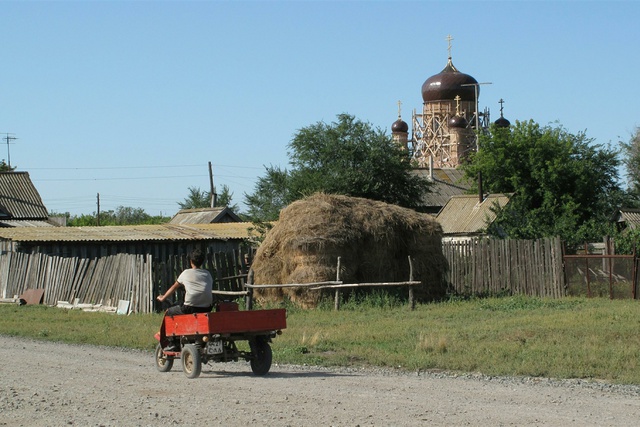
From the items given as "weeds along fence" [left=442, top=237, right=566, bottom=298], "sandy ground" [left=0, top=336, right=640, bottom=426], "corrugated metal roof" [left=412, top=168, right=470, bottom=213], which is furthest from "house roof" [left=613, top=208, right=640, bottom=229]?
"sandy ground" [left=0, top=336, right=640, bottom=426]

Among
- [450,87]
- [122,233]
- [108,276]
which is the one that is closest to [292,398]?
[108,276]

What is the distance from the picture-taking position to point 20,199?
155ft

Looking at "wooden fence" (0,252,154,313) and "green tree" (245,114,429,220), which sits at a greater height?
"green tree" (245,114,429,220)

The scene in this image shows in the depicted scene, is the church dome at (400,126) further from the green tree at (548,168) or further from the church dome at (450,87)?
the green tree at (548,168)

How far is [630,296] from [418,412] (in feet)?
57.3

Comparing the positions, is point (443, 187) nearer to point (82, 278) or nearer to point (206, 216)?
point (206, 216)

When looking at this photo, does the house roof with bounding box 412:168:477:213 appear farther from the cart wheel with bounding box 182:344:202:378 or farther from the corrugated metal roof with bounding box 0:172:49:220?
the cart wheel with bounding box 182:344:202:378

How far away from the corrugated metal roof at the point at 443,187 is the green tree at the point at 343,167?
1236 cm

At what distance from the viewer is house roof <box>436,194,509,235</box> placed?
4406 cm

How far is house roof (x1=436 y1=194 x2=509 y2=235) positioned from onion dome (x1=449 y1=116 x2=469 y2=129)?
38011mm

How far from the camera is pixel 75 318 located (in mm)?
22875

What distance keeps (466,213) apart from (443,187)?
62.7 feet

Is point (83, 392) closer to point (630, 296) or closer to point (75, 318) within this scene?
point (75, 318)

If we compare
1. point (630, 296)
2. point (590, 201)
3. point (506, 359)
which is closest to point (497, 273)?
point (630, 296)
